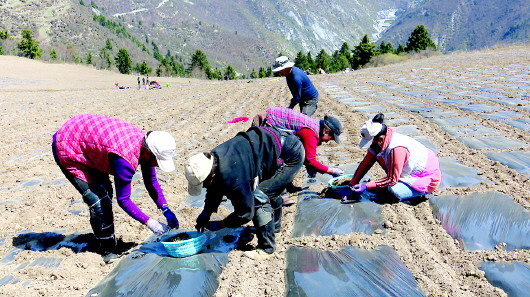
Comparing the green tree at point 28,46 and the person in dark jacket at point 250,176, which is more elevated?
the green tree at point 28,46

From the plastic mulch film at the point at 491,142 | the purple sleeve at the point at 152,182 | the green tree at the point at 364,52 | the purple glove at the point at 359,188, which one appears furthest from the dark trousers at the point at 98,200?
the green tree at the point at 364,52

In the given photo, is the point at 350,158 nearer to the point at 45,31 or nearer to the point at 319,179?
the point at 319,179

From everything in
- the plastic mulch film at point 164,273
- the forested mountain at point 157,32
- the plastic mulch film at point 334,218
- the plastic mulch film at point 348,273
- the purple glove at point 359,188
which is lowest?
the plastic mulch film at point 164,273

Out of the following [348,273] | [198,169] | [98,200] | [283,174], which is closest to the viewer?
[198,169]

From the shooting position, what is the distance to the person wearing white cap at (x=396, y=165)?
3.36 m

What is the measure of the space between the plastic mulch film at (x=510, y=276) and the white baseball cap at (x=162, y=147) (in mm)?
2330

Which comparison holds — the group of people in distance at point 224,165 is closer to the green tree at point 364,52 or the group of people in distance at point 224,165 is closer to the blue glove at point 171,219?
the blue glove at point 171,219

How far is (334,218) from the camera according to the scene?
3490 mm

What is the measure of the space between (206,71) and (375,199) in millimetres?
59749

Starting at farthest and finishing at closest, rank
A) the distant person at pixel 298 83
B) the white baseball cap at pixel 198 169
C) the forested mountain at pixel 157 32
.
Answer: the forested mountain at pixel 157 32
the distant person at pixel 298 83
the white baseball cap at pixel 198 169

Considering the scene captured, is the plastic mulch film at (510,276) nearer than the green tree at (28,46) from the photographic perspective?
Yes

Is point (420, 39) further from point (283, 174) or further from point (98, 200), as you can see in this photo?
point (98, 200)

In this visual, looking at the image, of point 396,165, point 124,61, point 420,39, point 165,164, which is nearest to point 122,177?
point 165,164

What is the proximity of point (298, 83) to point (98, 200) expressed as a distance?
281cm
